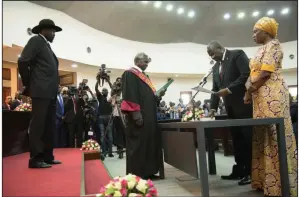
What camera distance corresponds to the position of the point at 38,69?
2.50m

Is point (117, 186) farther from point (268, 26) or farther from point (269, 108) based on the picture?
point (268, 26)

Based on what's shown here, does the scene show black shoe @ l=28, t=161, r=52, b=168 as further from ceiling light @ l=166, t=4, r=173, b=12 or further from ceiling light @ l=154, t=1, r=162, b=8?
ceiling light @ l=166, t=4, r=173, b=12

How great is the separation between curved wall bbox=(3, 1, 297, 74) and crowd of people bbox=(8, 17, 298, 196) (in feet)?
11.8

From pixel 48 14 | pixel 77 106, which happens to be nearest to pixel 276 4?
pixel 48 14

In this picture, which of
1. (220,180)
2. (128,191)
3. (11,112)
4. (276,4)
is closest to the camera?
(128,191)

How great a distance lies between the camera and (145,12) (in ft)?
39.4

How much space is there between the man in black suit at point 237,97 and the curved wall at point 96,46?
3.74 metres

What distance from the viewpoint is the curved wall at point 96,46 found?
7703 millimetres

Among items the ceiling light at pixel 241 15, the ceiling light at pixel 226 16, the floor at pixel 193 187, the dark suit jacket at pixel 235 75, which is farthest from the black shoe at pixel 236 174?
the ceiling light at pixel 241 15

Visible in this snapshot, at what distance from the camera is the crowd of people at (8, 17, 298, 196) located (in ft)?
7.12

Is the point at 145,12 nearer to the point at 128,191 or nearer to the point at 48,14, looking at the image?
the point at 48,14

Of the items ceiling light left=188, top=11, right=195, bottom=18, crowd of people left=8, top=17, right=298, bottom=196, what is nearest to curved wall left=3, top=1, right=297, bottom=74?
ceiling light left=188, top=11, right=195, bottom=18

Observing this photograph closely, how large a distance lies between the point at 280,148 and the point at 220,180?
1062 millimetres

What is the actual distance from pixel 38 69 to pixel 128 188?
1.63 meters
